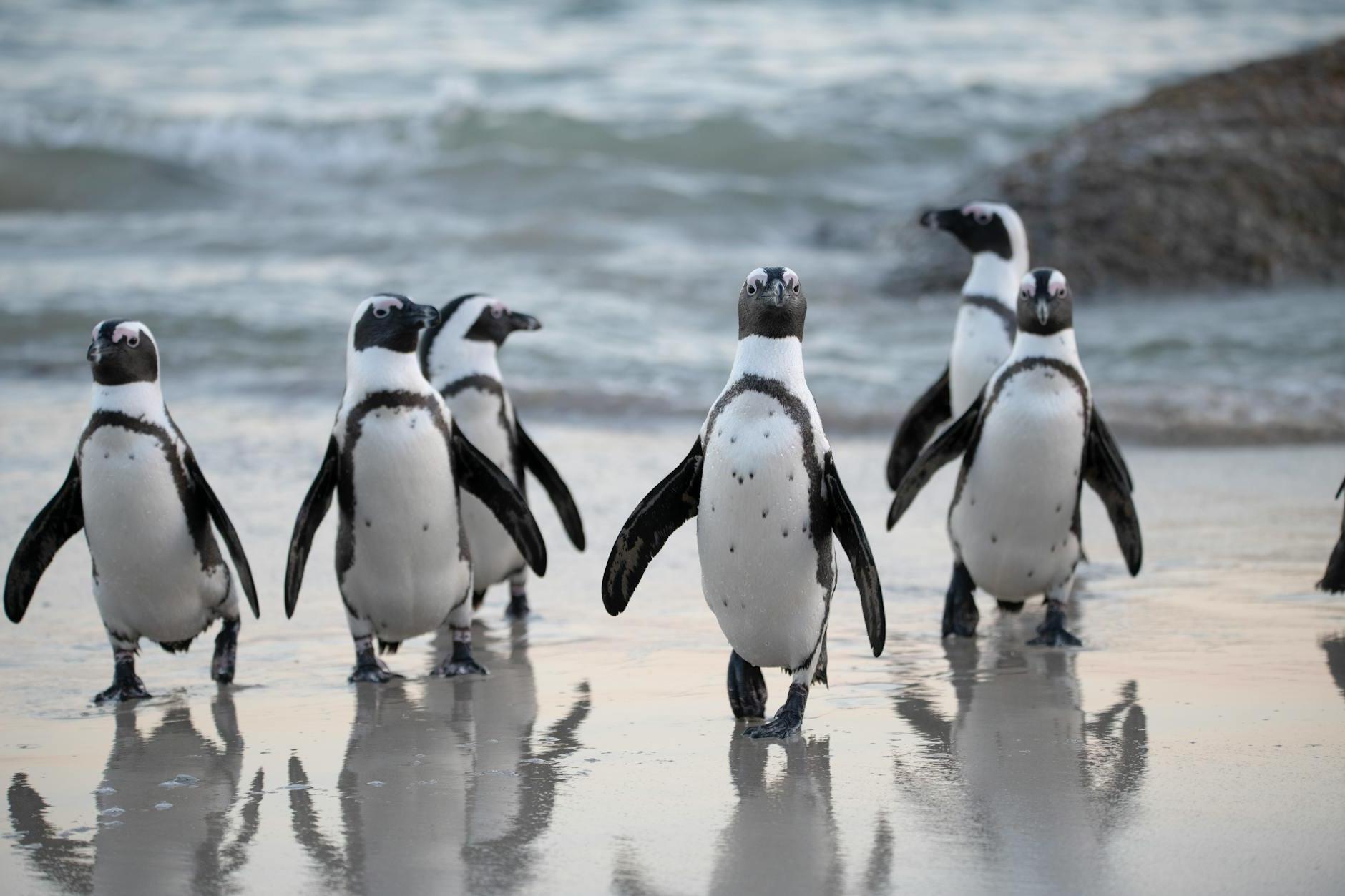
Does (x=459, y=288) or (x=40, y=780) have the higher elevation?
(x=459, y=288)

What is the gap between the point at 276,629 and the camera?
15.8ft

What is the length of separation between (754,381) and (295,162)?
16.2 meters

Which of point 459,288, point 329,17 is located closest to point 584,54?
Answer: point 329,17

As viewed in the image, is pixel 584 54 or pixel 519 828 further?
pixel 584 54

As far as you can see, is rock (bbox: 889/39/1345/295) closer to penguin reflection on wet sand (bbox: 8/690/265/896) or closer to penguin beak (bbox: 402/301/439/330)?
penguin beak (bbox: 402/301/439/330)

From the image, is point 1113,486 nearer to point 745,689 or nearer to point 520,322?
point 745,689

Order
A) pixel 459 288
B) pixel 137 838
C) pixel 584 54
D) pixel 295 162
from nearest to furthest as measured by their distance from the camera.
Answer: pixel 137 838
pixel 459 288
pixel 295 162
pixel 584 54

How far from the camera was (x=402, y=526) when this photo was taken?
4.36 metres

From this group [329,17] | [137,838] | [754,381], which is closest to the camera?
[137,838]

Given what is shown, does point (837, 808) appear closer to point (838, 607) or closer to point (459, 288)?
point (838, 607)

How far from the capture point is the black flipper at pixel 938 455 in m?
4.59

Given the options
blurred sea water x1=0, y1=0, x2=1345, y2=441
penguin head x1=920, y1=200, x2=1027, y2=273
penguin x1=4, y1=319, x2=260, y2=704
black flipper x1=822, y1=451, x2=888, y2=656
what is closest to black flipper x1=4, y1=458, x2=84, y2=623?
penguin x1=4, y1=319, x2=260, y2=704

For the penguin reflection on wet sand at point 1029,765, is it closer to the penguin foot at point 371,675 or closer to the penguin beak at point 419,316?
the penguin foot at point 371,675

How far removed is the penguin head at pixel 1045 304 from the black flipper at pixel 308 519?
73.7 inches
